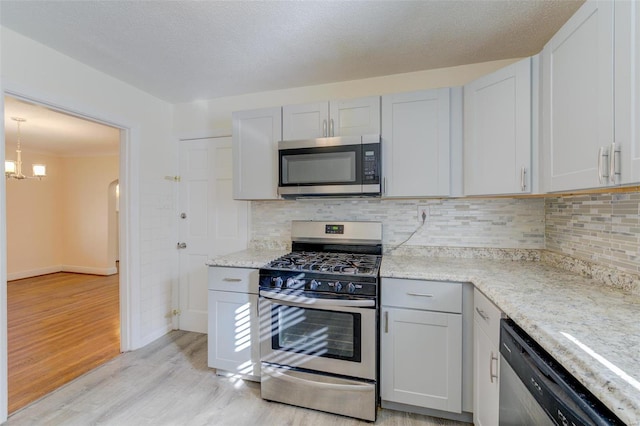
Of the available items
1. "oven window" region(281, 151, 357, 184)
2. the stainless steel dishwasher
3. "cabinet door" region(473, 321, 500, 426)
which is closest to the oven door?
"cabinet door" region(473, 321, 500, 426)

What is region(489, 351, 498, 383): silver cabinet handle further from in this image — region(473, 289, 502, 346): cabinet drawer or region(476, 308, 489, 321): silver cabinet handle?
region(476, 308, 489, 321): silver cabinet handle

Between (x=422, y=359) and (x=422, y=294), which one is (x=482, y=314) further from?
(x=422, y=359)

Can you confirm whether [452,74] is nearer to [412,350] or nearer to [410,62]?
[410,62]

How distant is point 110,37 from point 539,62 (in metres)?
2.53

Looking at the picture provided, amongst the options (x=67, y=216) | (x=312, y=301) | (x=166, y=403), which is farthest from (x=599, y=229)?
(x=67, y=216)

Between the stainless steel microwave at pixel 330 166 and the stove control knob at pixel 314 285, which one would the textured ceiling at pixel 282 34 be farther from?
the stove control knob at pixel 314 285

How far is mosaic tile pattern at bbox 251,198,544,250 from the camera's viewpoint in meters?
2.11

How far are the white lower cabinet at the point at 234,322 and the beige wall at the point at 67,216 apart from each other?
478 centimetres

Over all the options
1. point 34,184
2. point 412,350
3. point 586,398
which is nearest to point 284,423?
point 412,350

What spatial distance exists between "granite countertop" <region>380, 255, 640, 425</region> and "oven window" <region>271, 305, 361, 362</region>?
15.8 inches

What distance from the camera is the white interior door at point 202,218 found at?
112 inches

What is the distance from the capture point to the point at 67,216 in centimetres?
588

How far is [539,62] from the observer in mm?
1530

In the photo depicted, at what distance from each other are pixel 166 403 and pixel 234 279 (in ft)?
2.91
